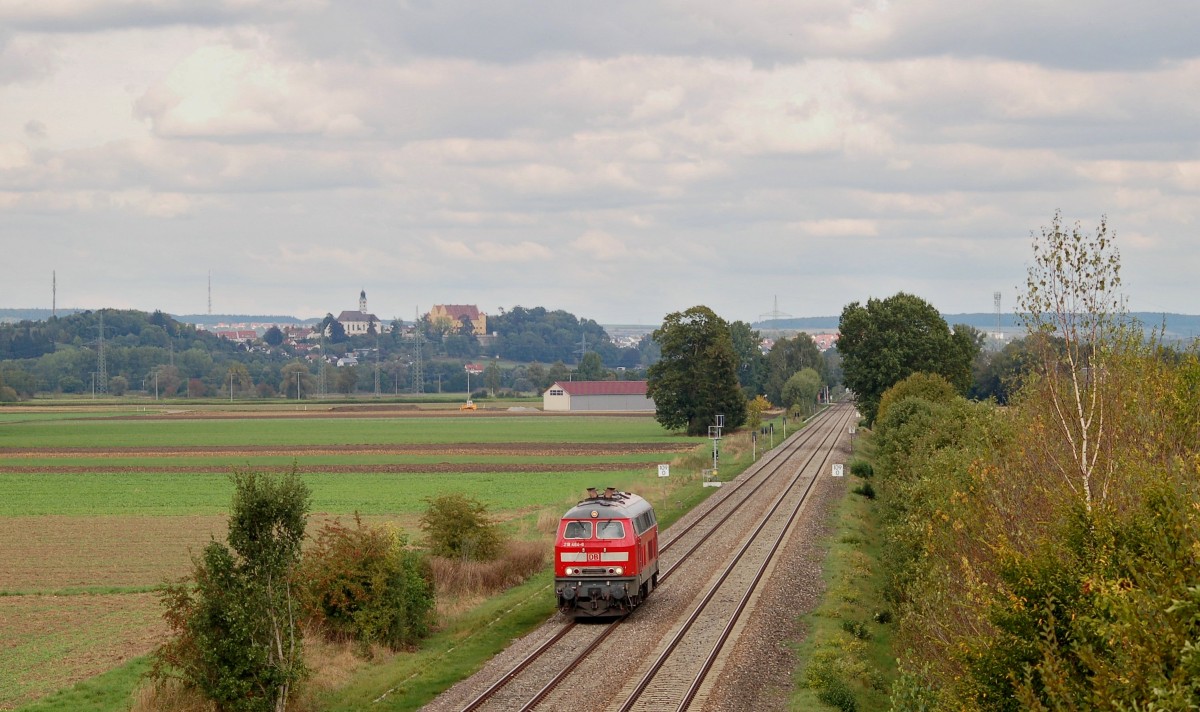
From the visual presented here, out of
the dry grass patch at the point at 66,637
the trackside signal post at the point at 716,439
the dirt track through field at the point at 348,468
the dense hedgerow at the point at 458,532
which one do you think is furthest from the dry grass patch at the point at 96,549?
the trackside signal post at the point at 716,439

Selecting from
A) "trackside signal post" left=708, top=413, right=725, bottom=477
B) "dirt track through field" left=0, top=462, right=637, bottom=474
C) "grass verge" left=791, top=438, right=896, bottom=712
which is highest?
"trackside signal post" left=708, top=413, right=725, bottom=477

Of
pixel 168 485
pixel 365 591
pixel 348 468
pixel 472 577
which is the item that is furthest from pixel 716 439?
pixel 365 591

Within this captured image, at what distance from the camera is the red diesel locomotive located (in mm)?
29984

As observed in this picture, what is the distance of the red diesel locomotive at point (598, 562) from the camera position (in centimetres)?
2998

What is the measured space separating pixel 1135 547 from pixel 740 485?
57.6 metres

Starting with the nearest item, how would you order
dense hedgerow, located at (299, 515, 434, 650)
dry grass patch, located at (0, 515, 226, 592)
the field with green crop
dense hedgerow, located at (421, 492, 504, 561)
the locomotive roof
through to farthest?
dense hedgerow, located at (299, 515, 434, 650) < the locomotive roof < the field with green crop < dense hedgerow, located at (421, 492, 504, 561) < dry grass patch, located at (0, 515, 226, 592)

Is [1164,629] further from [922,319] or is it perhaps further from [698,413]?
[698,413]

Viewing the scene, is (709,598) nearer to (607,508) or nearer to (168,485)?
(607,508)

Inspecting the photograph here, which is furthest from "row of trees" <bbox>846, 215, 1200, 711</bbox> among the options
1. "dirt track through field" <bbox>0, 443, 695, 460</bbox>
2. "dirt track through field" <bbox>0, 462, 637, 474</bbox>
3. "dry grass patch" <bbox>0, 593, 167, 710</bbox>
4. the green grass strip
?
"dirt track through field" <bbox>0, 443, 695, 460</bbox>

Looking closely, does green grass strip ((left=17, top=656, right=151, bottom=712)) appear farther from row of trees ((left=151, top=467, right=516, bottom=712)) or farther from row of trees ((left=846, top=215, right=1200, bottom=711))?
row of trees ((left=846, top=215, right=1200, bottom=711))

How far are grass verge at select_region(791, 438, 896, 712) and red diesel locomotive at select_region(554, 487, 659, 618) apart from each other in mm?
4570

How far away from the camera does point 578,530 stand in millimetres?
30406

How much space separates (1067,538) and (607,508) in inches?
755

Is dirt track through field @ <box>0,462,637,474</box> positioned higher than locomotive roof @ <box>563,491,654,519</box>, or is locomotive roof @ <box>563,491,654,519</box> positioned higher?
locomotive roof @ <box>563,491,654,519</box>
